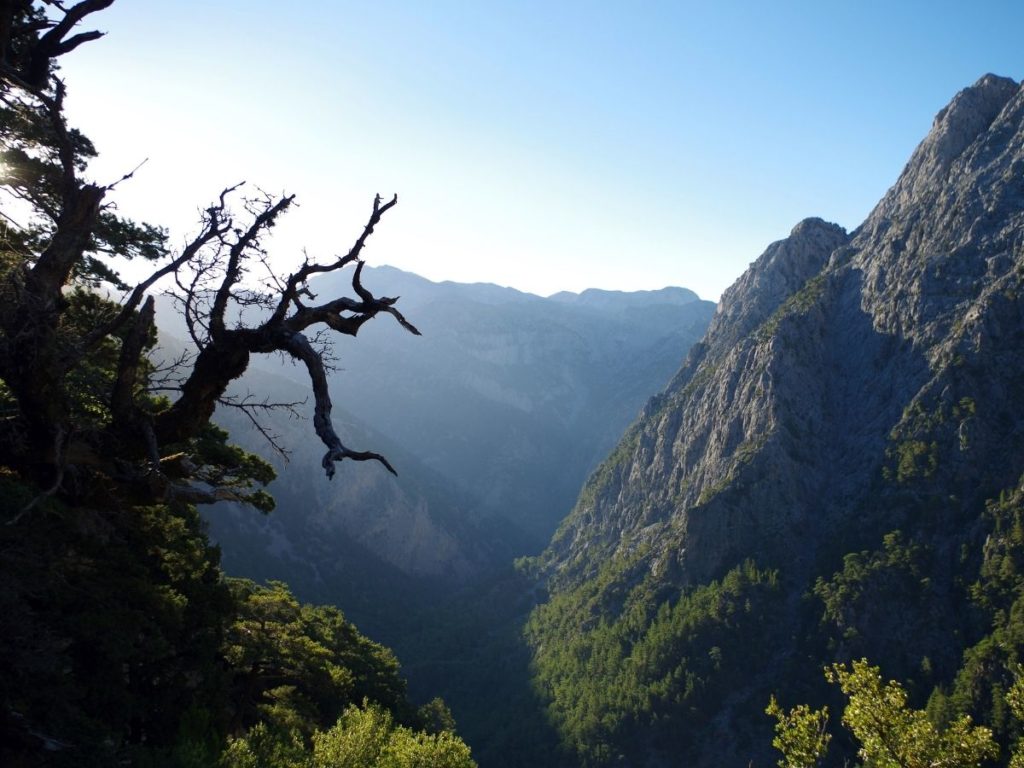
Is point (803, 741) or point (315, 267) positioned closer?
point (315, 267)

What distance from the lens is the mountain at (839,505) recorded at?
4274 inches

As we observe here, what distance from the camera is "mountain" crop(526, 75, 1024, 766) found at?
Result: 356 feet

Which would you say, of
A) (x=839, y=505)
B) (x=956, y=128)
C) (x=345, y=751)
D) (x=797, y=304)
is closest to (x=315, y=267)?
(x=345, y=751)

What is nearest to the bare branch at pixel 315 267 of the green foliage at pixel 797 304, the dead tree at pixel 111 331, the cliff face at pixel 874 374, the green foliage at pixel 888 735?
the dead tree at pixel 111 331

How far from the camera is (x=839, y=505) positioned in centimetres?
13700

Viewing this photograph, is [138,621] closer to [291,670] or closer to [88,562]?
[88,562]

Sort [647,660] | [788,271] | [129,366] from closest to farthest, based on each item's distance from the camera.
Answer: [129,366]
[647,660]
[788,271]

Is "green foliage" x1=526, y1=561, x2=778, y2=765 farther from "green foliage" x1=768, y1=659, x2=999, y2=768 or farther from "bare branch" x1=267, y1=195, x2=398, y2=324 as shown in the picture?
"bare branch" x1=267, y1=195, x2=398, y2=324

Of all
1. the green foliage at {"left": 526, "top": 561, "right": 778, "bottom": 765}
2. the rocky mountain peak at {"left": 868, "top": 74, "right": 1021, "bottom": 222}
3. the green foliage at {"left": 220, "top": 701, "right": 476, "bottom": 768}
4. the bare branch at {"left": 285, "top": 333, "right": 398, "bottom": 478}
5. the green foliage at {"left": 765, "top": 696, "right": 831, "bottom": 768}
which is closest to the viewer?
the bare branch at {"left": 285, "top": 333, "right": 398, "bottom": 478}

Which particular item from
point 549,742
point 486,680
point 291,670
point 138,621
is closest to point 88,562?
point 138,621

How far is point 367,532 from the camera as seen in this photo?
191500 mm

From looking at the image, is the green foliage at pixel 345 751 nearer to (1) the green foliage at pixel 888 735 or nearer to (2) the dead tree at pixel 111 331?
(2) the dead tree at pixel 111 331

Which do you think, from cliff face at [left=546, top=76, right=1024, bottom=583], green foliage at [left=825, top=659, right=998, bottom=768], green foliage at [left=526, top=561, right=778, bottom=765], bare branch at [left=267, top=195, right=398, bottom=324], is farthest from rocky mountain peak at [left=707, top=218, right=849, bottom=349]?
bare branch at [left=267, top=195, right=398, bottom=324]

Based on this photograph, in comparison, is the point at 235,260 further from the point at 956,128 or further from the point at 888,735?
the point at 956,128
